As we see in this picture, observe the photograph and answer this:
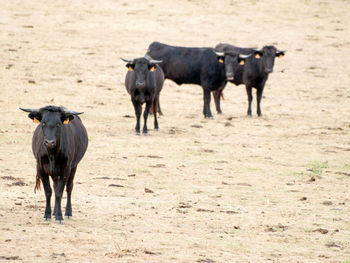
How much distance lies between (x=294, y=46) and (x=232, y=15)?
4258 millimetres

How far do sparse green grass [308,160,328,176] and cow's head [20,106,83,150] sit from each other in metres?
6.58

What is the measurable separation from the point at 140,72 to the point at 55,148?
8326 millimetres

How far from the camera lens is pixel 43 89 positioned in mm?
22312

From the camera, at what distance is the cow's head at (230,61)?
70.1 feet

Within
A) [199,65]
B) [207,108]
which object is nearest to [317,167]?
[207,108]

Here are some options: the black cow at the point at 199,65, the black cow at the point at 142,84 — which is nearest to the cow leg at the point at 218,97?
the black cow at the point at 199,65

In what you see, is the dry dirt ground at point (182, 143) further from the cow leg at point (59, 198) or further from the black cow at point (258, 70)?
the black cow at point (258, 70)

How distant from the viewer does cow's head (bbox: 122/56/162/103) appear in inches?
691

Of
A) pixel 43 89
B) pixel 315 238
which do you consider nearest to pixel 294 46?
pixel 43 89

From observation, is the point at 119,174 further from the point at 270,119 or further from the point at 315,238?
the point at 270,119

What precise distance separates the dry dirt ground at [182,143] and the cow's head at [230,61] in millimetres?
1207

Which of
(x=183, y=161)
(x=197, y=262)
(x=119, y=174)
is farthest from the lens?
(x=183, y=161)

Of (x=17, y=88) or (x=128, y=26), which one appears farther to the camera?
(x=128, y=26)

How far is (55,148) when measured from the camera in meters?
9.41
